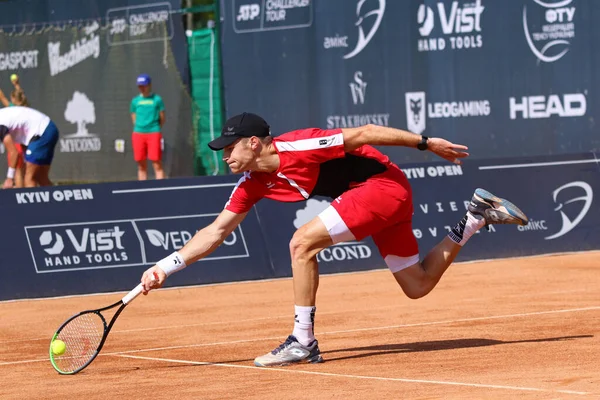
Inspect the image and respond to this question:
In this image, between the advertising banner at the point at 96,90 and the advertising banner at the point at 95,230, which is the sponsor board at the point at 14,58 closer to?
the advertising banner at the point at 96,90

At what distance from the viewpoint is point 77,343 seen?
898 centimetres

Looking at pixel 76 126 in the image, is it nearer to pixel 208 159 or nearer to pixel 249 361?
pixel 208 159

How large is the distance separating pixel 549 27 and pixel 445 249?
8887mm

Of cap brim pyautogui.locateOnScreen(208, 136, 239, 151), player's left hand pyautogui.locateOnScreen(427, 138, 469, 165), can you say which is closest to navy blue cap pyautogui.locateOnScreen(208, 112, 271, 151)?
cap brim pyautogui.locateOnScreen(208, 136, 239, 151)

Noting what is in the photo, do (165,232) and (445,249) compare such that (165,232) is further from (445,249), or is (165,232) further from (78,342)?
(445,249)

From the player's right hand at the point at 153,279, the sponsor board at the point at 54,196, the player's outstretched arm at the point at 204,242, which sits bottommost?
the sponsor board at the point at 54,196

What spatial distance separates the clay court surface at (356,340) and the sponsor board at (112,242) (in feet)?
1.49

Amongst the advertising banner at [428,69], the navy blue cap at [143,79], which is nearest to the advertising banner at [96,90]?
the navy blue cap at [143,79]

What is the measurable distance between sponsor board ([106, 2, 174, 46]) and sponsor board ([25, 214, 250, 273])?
20.9 feet

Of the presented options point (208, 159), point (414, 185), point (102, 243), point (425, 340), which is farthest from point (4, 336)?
point (208, 159)

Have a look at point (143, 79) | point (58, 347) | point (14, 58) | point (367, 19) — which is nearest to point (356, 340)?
point (58, 347)

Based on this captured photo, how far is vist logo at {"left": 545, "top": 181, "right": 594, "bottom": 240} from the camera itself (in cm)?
1467

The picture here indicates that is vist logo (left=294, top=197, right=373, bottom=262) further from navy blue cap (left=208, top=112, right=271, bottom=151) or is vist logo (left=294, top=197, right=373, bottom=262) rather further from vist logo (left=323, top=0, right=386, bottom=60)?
navy blue cap (left=208, top=112, right=271, bottom=151)

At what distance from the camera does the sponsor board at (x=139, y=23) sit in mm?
19391
